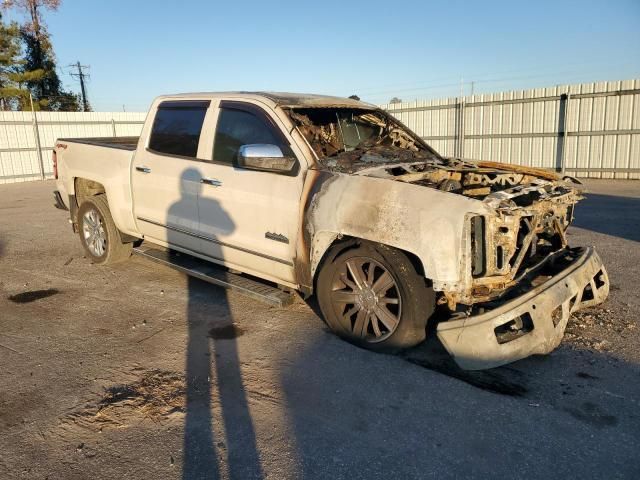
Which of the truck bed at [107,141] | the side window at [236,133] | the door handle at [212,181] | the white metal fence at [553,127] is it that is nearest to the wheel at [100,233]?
the truck bed at [107,141]

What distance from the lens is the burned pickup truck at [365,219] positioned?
11.8ft

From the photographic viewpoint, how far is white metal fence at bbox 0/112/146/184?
1938cm

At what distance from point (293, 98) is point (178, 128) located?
1341 mm

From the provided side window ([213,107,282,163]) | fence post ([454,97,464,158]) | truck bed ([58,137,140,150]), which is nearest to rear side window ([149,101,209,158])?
side window ([213,107,282,163])

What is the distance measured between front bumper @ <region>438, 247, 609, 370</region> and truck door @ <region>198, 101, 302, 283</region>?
1528 millimetres

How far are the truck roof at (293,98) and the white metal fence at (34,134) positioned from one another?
55.7 feet

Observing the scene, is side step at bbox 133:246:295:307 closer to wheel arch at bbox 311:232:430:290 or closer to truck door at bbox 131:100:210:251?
truck door at bbox 131:100:210:251

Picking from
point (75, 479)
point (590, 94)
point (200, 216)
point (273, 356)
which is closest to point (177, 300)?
point (200, 216)

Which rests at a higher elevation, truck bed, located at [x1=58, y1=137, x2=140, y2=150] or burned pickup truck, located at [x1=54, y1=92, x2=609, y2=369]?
truck bed, located at [x1=58, y1=137, x2=140, y2=150]

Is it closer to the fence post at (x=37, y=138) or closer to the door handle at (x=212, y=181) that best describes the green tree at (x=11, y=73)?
the fence post at (x=37, y=138)

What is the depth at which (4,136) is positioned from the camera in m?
19.2

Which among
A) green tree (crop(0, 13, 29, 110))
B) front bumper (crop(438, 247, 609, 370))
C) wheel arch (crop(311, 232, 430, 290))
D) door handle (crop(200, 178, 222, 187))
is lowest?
front bumper (crop(438, 247, 609, 370))

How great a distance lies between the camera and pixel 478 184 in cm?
480

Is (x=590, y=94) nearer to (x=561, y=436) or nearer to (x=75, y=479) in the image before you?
(x=561, y=436)
